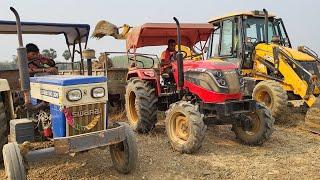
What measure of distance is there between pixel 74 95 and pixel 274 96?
507 centimetres

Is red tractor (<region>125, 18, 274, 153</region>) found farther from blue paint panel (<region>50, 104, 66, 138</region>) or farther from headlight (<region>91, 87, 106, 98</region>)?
blue paint panel (<region>50, 104, 66, 138</region>)

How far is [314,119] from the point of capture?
314 inches

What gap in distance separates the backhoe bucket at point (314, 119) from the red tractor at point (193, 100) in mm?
1594

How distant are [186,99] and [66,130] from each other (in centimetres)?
291

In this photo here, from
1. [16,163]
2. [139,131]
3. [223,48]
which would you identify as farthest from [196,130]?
[223,48]

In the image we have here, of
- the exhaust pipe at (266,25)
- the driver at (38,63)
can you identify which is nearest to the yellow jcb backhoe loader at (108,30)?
the exhaust pipe at (266,25)

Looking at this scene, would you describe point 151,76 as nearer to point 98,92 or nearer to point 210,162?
point 210,162

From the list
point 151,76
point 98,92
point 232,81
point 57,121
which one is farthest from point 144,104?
point 57,121

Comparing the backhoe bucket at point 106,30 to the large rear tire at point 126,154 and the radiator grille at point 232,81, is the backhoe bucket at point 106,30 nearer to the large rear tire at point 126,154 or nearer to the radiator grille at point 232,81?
the radiator grille at point 232,81

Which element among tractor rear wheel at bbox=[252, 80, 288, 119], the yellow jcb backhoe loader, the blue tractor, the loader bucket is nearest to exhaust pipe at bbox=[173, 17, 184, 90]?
the blue tractor

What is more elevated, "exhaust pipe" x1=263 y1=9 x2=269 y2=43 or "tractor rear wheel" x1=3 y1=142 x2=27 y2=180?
"exhaust pipe" x1=263 y1=9 x2=269 y2=43

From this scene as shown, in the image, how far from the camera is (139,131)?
26.2 feet

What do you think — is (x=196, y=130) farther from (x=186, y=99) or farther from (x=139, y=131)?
(x=139, y=131)

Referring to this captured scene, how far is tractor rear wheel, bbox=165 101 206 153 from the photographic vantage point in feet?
20.2
